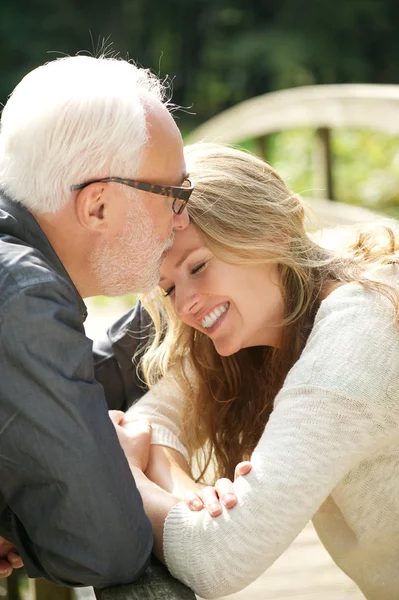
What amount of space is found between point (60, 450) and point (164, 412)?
906 millimetres

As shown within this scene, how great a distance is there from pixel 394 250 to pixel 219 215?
427 mm

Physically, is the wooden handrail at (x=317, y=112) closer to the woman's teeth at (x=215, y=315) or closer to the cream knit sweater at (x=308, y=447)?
the woman's teeth at (x=215, y=315)

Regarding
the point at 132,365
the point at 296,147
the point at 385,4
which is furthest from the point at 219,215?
the point at 385,4

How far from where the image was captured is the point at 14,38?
710 inches

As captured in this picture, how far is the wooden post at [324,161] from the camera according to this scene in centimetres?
608

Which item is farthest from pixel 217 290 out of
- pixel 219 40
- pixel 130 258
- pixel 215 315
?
pixel 219 40

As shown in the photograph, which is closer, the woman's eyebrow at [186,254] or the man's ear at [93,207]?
the man's ear at [93,207]

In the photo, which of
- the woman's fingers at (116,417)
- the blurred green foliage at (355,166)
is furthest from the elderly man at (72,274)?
the blurred green foliage at (355,166)

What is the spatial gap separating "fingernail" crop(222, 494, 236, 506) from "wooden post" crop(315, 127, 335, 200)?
4.33 metres

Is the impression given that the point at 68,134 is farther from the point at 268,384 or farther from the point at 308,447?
the point at 268,384

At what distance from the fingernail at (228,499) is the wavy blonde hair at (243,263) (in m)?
0.52

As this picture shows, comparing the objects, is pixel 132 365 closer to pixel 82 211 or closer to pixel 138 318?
pixel 138 318

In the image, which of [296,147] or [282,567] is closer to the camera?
[282,567]

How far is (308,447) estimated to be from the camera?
185 cm
